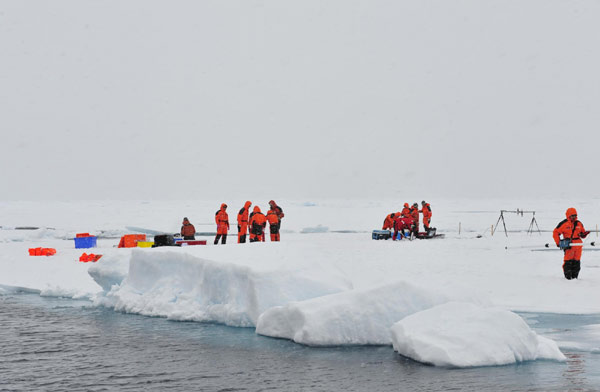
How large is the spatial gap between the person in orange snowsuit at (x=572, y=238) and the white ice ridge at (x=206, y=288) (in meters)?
5.42

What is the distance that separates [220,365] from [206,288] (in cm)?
361

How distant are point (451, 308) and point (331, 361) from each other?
1828mm

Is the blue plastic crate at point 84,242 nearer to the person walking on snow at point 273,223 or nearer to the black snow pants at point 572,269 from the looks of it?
the person walking on snow at point 273,223

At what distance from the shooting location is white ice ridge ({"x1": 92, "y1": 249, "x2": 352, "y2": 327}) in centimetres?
1164

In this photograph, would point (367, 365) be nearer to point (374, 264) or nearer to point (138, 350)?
point (138, 350)

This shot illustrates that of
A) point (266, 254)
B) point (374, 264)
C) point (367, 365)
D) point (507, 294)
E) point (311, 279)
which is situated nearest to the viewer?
point (367, 365)

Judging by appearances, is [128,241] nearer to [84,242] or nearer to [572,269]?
[84,242]

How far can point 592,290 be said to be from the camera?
14.1 m

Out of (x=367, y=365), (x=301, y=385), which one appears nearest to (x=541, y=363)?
(x=367, y=365)

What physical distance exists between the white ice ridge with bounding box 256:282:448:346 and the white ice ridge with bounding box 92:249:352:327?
112 centimetres

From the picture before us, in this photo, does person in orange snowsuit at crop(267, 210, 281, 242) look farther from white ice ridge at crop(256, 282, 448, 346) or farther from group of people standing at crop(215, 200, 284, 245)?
white ice ridge at crop(256, 282, 448, 346)

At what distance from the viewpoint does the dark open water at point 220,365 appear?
7.87 metres

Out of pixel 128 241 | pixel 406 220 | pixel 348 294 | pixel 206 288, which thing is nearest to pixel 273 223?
pixel 128 241

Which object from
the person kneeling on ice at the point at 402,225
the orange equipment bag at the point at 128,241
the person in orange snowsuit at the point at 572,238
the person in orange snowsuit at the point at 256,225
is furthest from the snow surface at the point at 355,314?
the person kneeling on ice at the point at 402,225
